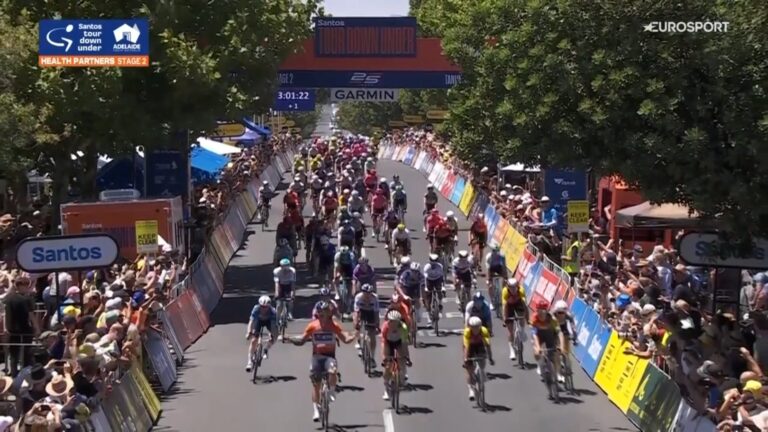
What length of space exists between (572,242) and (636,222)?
70.1 inches

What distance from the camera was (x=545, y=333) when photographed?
20.0 metres

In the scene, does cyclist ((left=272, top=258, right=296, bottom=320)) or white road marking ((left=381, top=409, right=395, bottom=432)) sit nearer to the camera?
white road marking ((left=381, top=409, right=395, bottom=432))

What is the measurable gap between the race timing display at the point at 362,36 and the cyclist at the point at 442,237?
1256 cm

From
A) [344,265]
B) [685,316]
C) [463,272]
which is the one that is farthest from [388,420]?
[344,265]

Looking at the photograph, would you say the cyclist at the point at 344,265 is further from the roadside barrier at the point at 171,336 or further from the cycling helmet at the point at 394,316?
the cycling helmet at the point at 394,316

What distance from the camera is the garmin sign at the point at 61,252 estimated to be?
17.8m

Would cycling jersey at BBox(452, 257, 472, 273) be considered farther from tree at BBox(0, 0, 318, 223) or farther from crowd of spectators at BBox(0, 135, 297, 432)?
tree at BBox(0, 0, 318, 223)

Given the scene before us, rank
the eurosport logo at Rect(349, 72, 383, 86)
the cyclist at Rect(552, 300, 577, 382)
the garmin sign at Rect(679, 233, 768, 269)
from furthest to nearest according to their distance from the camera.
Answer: the eurosport logo at Rect(349, 72, 383, 86), the cyclist at Rect(552, 300, 577, 382), the garmin sign at Rect(679, 233, 768, 269)

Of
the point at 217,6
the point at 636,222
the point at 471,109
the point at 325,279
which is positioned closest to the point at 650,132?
the point at 636,222

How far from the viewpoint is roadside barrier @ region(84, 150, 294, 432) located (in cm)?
1623

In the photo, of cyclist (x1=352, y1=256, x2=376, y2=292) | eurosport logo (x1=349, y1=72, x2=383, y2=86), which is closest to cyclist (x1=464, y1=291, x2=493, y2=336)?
cyclist (x1=352, y1=256, x2=376, y2=292)

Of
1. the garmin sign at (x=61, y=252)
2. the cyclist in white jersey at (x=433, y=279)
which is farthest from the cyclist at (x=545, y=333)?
the garmin sign at (x=61, y=252)

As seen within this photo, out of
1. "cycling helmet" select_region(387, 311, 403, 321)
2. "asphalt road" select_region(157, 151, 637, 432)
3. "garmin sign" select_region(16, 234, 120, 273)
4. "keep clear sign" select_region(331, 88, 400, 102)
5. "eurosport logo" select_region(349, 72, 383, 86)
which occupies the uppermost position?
"eurosport logo" select_region(349, 72, 383, 86)

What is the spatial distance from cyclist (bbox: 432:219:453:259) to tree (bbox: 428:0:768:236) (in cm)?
1006
